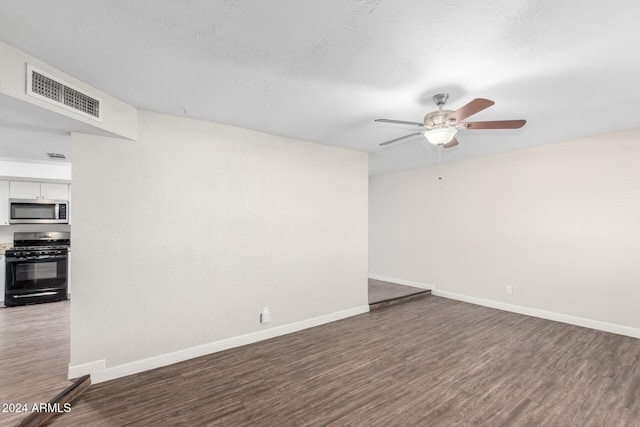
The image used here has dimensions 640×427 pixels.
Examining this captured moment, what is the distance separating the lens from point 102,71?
218 cm

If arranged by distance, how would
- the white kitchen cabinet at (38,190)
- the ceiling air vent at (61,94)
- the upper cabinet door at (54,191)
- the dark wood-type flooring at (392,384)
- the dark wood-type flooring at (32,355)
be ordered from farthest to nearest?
the upper cabinet door at (54,191) → the white kitchen cabinet at (38,190) → the dark wood-type flooring at (32,355) → the dark wood-type flooring at (392,384) → the ceiling air vent at (61,94)

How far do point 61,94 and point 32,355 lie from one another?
2.73 m

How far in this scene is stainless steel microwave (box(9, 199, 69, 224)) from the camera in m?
5.02

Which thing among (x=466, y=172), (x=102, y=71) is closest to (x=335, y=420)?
(x=102, y=71)

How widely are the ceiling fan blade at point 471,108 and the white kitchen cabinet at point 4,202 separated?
7.00 m

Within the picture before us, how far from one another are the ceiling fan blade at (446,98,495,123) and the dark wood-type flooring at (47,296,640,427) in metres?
2.32

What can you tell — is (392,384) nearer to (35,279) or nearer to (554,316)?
(554,316)

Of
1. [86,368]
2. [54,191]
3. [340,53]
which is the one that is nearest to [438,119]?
[340,53]

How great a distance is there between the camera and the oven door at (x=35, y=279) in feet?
15.4

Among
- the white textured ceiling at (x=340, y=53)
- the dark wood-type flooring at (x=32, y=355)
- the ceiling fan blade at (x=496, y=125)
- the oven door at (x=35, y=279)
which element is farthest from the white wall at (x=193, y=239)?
the oven door at (x=35, y=279)

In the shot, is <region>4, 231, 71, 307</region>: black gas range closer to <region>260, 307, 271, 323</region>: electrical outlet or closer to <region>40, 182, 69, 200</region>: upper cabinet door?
<region>40, 182, 69, 200</region>: upper cabinet door

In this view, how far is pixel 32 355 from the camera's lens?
2.99 m

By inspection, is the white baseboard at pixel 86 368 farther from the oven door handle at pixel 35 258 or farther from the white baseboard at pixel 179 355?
the oven door handle at pixel 35 258

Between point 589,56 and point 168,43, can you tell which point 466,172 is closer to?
point 589,56
